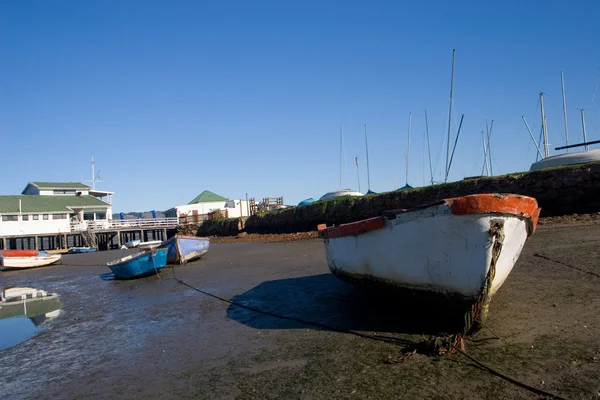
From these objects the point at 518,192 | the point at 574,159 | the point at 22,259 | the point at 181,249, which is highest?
the point at 574,159

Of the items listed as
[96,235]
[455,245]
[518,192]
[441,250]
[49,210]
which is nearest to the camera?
[455,245]

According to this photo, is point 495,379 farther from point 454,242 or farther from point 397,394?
point 454,242

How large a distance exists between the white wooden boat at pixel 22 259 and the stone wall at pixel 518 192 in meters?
15.7

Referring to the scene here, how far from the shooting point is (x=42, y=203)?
1799 inches

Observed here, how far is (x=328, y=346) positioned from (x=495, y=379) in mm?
1889

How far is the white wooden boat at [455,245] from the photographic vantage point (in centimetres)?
426

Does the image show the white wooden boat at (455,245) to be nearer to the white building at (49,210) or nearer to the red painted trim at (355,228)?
the red painted trim at (355,228)

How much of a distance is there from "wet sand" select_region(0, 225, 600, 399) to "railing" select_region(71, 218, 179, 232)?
3958 centimetres

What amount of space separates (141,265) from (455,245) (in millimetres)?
11756

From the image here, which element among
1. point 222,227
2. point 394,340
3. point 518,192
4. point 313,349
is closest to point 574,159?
point 518,192

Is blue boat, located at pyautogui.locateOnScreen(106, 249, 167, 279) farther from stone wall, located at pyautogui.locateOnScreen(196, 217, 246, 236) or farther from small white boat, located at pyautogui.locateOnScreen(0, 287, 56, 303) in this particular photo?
stone wall, located at pyautogui.locateOnScreen(196, 217, 246, 236)

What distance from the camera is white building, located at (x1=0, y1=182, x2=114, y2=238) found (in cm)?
4241

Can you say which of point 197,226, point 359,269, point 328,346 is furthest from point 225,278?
point 197,226

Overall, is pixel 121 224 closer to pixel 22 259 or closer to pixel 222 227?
pixel 222 227
